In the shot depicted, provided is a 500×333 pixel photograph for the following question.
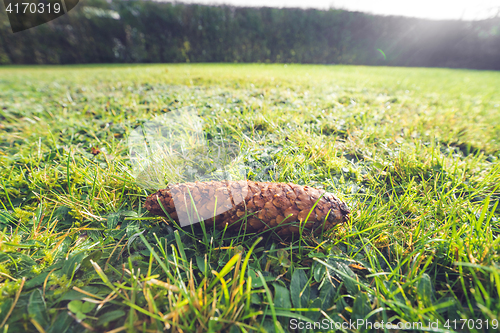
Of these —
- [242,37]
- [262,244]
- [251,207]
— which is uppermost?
[242,37]

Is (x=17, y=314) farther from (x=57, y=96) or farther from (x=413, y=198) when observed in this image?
(x=57, y=96)

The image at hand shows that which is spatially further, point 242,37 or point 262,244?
point 242,37

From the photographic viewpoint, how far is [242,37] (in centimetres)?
1316

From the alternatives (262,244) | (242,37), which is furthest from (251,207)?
(242,37)

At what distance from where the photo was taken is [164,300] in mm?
678

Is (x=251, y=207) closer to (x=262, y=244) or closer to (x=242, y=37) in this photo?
(x=262, y=244)

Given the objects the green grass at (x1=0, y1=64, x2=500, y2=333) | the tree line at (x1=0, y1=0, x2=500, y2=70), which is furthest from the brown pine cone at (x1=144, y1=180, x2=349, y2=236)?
the tree line at (x1=0, y1=0, x2=500, y2=70)

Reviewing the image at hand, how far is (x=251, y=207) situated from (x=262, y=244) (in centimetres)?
19

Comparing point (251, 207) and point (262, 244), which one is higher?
point (251, 207)

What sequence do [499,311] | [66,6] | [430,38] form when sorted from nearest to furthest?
1. [499,311]
2. [66,6]
3. [430,38]

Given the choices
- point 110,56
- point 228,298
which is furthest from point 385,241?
point 110,56

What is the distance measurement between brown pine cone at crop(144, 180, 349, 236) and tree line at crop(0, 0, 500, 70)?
1421cm

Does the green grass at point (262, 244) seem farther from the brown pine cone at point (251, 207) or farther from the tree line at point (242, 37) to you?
the tree line at point (242, 37)

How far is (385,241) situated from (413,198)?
355mm
